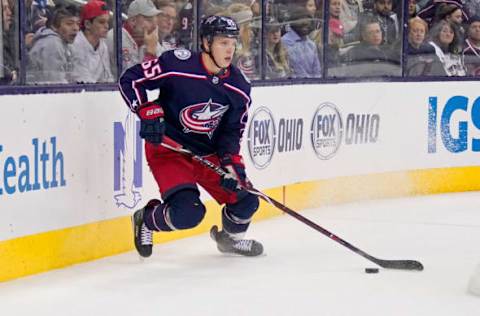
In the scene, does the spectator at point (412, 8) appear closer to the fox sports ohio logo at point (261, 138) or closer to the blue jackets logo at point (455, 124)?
the blue jackets logo at point (455, 124)

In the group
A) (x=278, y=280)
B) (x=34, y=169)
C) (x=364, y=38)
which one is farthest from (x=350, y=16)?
(x=34, y=169)

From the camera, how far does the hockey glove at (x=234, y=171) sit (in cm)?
531

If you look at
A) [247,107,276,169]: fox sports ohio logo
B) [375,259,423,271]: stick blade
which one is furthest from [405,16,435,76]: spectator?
[375,259,423,271]: stick blade

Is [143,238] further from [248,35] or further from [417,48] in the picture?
[417,48]

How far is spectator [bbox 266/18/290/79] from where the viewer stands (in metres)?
7.12

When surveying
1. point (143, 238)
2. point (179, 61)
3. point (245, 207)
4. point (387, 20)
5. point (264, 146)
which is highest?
point (387, 20)

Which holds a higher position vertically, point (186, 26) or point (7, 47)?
point (186, 26)

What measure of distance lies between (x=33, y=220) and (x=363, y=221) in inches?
97.6

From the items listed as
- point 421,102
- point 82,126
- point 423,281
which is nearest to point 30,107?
point 82,126

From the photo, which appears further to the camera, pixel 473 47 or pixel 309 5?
pixel 473 47

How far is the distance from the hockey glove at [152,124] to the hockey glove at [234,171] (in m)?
0.41

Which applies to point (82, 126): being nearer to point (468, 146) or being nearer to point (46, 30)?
point (46, 30)

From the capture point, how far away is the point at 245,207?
550 cm

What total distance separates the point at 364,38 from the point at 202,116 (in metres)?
2.96
